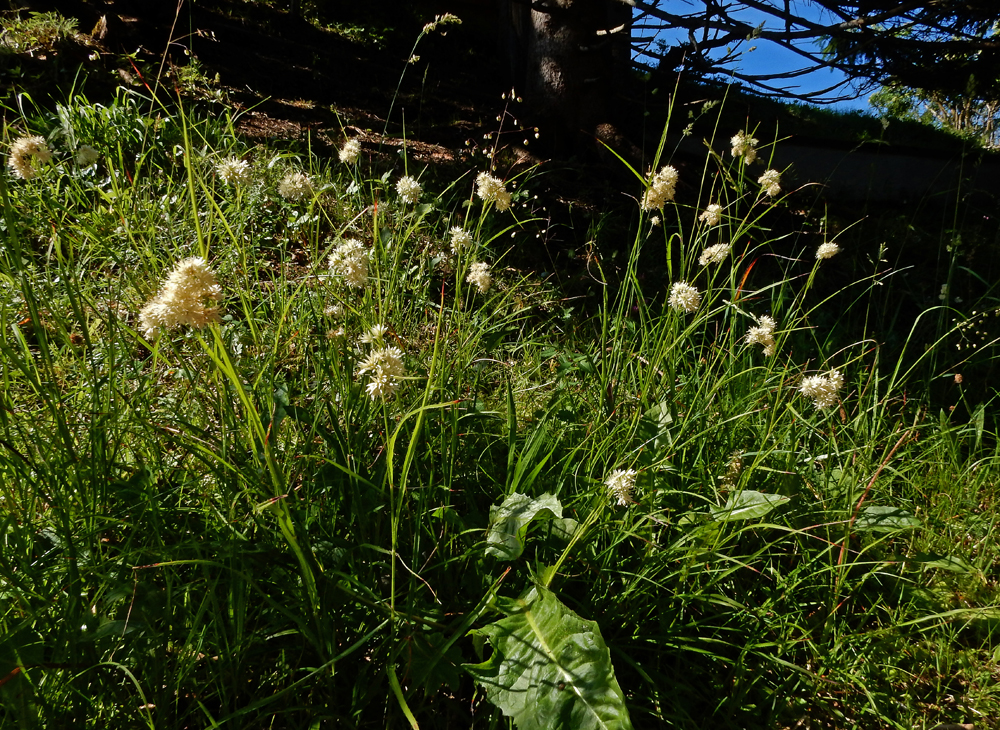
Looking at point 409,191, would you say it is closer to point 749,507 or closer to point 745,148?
point 745,148

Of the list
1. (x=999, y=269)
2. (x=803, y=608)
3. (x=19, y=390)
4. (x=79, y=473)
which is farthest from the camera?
(x=999, y=269)

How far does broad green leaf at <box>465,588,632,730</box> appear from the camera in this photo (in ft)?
3.75

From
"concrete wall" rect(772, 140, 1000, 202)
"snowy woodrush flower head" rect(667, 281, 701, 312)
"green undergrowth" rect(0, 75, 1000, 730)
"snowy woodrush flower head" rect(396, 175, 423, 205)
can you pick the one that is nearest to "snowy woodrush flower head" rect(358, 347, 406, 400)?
"green undergrowth" rect(0, 75, 1000, 730)

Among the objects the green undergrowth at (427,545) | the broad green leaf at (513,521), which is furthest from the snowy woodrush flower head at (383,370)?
the broad green leaf at (513,521)

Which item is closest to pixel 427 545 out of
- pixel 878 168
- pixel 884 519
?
pixel 884 519

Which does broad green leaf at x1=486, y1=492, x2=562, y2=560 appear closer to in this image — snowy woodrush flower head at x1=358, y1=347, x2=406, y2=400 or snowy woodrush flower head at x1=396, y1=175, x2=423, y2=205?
snowy woodrush flower head at x1=358, y1=347, x2=406, y2=400

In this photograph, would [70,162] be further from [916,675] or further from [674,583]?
[916,675]

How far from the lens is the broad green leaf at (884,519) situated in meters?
1.67

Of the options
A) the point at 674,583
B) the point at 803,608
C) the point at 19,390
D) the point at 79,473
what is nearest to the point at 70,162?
the point at 19,390

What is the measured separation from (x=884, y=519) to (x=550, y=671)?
106 cm

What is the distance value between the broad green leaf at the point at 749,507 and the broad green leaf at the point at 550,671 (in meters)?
0.43

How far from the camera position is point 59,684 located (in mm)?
1166

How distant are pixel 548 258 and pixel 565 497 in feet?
7.61

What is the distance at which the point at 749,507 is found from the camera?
1513 millimetres
